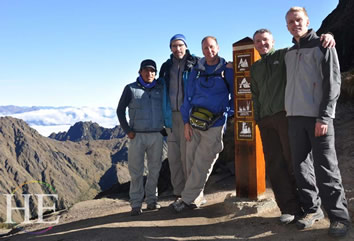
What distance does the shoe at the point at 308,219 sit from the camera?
512cm

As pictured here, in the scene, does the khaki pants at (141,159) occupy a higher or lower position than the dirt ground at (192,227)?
higher

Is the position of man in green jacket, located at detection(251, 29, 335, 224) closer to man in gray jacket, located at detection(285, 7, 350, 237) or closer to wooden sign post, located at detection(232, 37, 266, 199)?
man in gray jacket, located at detection(285, 7, 350, 237)

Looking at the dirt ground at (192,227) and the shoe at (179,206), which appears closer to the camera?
the dirt ground at (192,227)

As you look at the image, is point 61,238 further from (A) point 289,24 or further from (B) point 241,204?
(A) point 289,24

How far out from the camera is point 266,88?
17.3 feet

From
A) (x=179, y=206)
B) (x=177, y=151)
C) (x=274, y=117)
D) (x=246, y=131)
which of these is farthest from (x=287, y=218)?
(x=177, y=151)

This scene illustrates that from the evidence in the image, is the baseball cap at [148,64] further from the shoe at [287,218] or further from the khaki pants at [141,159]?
the shoe at [287,218]

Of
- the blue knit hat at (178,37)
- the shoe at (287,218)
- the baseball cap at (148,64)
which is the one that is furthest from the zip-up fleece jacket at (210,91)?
the shoe at (287,218)

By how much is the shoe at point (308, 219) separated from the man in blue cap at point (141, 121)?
313 centimetres

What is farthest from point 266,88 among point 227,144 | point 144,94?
point 227,144

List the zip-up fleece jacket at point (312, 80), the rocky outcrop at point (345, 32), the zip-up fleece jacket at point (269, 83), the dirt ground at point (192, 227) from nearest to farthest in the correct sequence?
the zip-up fleece jacket at point (312, 80)
the zip-up fleece jacket at point (269, 83)
the dirt ground at point (192, 227)
the rocky outcrop at point (345, 32)

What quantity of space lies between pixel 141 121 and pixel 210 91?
1602 millimetres

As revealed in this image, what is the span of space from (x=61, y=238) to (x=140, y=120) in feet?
8.89

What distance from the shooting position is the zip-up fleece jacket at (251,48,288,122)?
5.10 m
